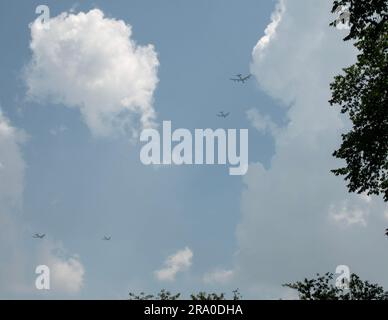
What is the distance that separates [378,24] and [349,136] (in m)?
5.51

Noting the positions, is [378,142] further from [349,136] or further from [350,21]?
[350,21]

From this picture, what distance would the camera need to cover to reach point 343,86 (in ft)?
75.3
